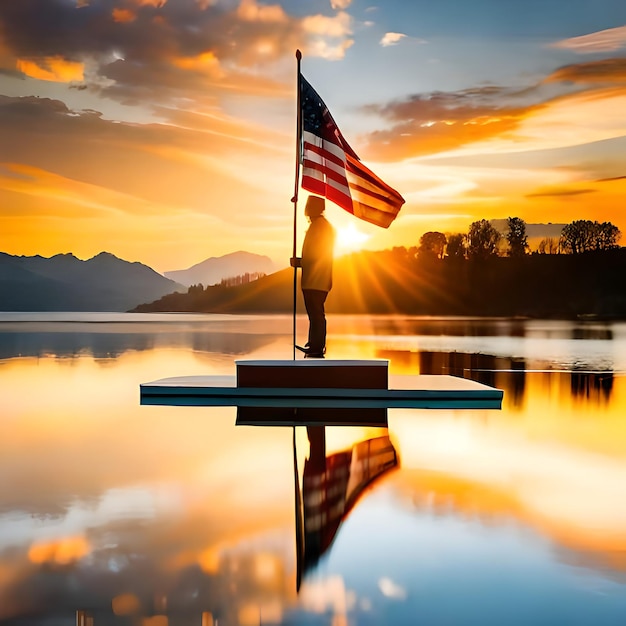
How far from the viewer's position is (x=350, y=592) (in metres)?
4.38

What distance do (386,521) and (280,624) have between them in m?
2.03

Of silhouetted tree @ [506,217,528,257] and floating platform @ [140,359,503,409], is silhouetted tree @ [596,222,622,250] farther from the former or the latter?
floating platform @ [140,359,503,409]

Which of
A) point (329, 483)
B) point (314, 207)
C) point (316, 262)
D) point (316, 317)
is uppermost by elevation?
point (314, 207)

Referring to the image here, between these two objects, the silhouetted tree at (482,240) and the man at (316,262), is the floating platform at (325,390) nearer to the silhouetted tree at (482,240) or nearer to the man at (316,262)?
the man at (316,262)

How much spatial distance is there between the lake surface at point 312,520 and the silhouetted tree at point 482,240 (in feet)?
609

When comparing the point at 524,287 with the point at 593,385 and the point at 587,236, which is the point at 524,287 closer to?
the point at 587,236

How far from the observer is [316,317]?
48.6 feet

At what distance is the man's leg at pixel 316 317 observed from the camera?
14.7 m

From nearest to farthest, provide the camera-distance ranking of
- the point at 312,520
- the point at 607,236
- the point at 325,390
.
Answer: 1. the point at 312,520
2. the point at 325,390
3. the point at 607,236

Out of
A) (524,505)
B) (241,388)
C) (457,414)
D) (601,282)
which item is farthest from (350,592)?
(601,282)

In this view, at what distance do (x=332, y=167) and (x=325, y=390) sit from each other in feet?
13.4

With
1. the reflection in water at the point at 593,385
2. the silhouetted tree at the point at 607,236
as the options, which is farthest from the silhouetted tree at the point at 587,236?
the reflection in water at the point at 593,385

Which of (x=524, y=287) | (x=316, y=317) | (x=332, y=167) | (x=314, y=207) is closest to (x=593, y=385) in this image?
(x=316, y=317)

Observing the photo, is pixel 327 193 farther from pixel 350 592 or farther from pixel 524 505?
pixel 350 592
